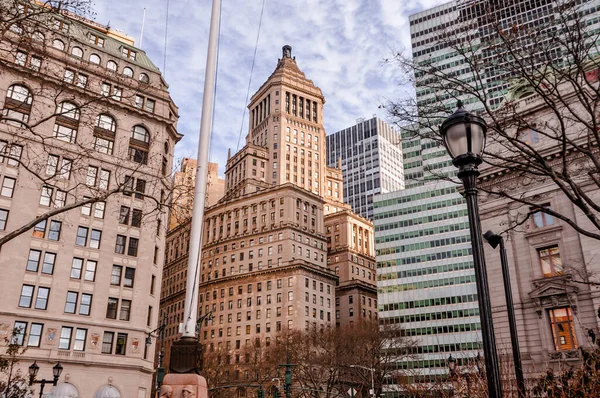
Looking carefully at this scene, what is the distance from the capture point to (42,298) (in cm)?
4856

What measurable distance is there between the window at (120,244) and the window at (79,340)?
8.54 meters

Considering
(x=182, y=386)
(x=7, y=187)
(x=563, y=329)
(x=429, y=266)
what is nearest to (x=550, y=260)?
(x=563, y=329)

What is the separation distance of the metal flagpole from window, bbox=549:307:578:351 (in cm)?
2820

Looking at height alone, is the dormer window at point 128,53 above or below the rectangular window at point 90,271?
above

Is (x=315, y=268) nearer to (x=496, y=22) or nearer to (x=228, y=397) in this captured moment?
(x=228, y=397)

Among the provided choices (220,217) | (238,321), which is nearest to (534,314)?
(238,321)

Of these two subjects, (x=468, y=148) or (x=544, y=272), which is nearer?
(x=468, y=148)

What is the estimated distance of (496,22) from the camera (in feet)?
54.5

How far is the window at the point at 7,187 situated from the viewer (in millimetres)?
49844

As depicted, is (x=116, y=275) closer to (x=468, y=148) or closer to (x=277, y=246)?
(x=468, y=148)

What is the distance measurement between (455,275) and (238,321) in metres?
46.4

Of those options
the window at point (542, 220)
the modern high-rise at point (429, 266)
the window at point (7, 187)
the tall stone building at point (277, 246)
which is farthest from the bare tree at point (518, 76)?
the modern high-rise at point (429, 266)

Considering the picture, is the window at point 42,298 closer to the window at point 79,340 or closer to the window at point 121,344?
the window at point 79,340

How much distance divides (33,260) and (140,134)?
18.0 m
